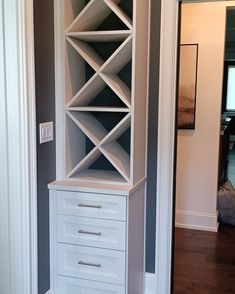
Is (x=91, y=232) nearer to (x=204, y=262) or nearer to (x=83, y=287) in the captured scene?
(x=83, y=287)

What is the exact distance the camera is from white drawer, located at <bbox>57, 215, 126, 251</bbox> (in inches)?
85.2

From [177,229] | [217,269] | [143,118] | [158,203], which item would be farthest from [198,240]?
[143,118]

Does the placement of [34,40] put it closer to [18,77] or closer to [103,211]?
[18,77]

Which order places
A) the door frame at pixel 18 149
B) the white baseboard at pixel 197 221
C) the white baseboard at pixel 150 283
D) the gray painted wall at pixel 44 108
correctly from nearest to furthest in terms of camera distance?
1. the door frame at pixel 18 149
2. the gray painted wall at pixel 44 108
3. the white baseboard at pixel 150 283
4. the white baseboard at pixel 197 221

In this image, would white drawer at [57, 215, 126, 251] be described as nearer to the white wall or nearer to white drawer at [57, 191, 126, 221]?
white drawer at [57, 191, 126, 221]

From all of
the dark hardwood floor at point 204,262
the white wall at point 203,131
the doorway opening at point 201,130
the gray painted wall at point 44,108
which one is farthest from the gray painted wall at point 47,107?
the white wall at point 203,131

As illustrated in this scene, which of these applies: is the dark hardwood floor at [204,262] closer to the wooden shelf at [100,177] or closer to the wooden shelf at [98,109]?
the wooden shelf at [100,177]

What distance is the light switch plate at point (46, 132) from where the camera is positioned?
216 cm

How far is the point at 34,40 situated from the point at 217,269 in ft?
7.46

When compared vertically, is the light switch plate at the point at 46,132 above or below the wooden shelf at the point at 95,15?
below

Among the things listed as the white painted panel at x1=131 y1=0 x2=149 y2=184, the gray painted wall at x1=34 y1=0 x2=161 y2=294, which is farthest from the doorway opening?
the white painted panel at x1=131 y1=0 x2=149 y2=184

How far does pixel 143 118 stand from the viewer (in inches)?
93.4

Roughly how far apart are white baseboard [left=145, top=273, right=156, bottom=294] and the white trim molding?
2 cm

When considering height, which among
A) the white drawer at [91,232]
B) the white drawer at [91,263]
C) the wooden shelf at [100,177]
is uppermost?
the wooden shelf at [100,177]
